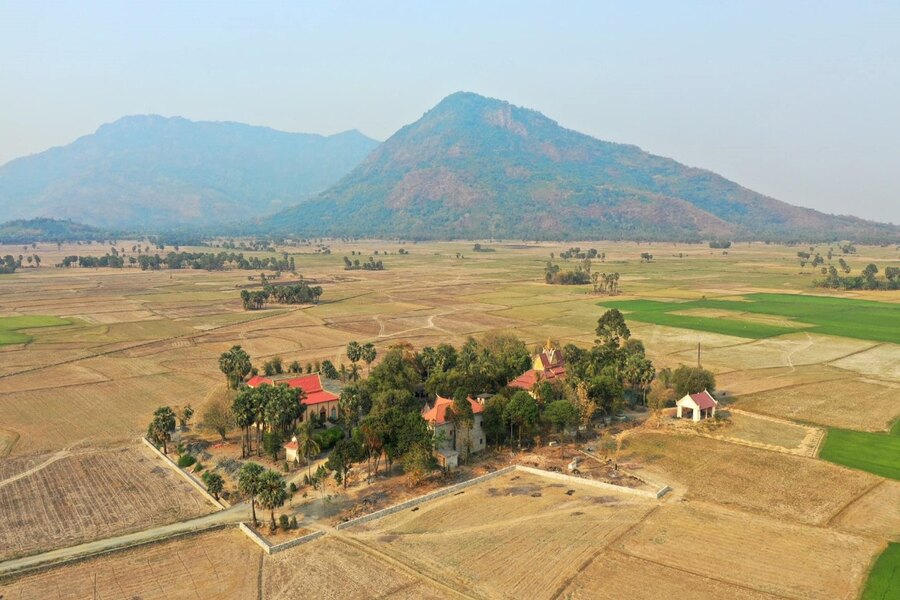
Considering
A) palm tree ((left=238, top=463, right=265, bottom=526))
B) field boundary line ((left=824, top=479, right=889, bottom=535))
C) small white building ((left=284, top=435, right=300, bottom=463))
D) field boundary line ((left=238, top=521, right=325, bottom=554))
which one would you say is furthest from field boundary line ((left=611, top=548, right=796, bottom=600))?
small white building ((left=284, top=435, right=300, bottom=463))

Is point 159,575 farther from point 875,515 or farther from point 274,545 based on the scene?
point 875,515

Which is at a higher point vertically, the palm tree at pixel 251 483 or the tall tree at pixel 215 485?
the palm tree at pixel 251 483

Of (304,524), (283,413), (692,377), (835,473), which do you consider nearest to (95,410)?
(283,413)

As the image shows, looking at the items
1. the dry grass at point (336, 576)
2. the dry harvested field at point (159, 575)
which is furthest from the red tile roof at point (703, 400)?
the dry harvested field at point (159, 575)

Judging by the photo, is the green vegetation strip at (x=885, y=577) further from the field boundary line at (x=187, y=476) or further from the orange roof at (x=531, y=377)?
the field boundary line at (x=187, y=476)

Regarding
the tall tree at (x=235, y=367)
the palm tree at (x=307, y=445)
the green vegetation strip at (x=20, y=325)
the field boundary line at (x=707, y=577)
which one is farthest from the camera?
the green vegetation strip at (x=20, y=325)

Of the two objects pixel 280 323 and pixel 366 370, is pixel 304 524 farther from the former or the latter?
pixel 280 323
